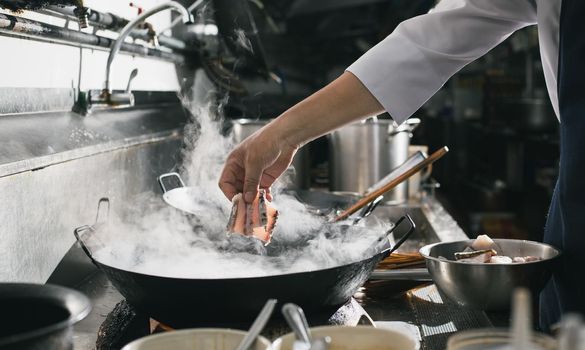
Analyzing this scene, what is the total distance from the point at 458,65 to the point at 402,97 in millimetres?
172

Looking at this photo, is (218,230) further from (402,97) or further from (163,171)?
(163,171)

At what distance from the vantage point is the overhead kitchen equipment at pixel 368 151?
3.10 metres

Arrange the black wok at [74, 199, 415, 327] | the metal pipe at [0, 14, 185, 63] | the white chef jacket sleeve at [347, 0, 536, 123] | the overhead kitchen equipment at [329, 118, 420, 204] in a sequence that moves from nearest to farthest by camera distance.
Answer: the black wok at [74, 199, 415, 327]
the white chef jacket sleeve at [347, 0, 536, 123]
the metal pipe at [0, 14, 185, 63]
the overhead kitchen equipment at [329, 118, 420, 204]

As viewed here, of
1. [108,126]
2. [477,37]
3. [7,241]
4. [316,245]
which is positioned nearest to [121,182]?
[108,126]

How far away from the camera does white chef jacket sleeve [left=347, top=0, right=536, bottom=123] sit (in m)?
1.49

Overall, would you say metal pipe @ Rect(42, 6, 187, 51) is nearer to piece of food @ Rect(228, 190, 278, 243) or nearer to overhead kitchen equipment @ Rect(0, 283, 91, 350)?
piece of food @ Rect(228, 190, 278, 243)

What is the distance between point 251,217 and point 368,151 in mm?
1679

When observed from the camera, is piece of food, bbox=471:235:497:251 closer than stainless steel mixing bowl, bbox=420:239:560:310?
No

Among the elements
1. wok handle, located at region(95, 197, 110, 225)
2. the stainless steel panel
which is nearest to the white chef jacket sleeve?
the stainless steel panel

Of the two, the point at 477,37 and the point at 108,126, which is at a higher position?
the point at 477,37

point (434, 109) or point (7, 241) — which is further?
point (434, 109)

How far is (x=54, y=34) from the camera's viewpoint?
1.98 m

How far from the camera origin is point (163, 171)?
9.61 feet

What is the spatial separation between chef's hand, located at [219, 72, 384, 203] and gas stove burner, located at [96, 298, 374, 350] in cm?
33
